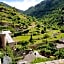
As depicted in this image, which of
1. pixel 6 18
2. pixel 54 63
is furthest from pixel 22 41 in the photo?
pixel 54 63

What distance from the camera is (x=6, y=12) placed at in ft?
312

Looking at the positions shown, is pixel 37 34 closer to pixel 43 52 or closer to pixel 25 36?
pixel 25 36

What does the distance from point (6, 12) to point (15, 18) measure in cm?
966

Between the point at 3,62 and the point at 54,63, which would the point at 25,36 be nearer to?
the point at 3,62

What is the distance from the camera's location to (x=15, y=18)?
86688 mm

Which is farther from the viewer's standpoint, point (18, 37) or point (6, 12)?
point (6, 12)

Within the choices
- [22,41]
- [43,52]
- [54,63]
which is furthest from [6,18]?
[54,63]

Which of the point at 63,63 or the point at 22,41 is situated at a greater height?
the point at 63,63

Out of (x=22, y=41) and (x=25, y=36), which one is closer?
(x=22, y=41)

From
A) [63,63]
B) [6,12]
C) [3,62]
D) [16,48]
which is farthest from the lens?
[6,12]

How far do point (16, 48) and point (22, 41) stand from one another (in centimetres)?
641

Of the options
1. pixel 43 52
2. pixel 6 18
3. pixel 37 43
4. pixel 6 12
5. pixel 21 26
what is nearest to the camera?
pixel 43 52

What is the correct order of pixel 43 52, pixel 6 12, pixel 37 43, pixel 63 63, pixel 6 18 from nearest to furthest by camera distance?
pixel 63 63
pixel 43 52
pixel 37 43
pixel 6 18
pixel 6 12

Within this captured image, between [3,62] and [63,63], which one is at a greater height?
[63,63]
